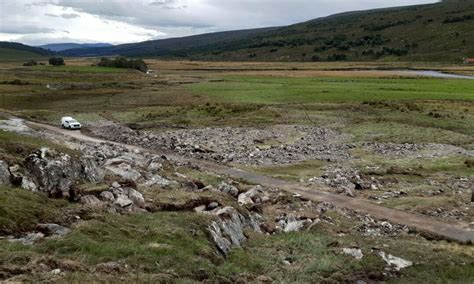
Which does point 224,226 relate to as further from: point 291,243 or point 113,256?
point 113,256

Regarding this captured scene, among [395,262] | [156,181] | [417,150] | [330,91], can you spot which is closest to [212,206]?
[156,181]

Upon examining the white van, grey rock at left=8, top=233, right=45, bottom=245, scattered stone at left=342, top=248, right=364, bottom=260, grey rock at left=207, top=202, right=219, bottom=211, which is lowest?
the white van

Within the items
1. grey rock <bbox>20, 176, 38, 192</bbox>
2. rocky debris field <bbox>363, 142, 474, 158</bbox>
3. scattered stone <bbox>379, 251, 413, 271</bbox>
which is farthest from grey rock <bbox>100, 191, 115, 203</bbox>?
rocky debris field <bbox>363, 142, 474, 158</bbox>

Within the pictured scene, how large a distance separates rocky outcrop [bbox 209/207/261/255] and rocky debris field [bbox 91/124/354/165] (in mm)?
21017

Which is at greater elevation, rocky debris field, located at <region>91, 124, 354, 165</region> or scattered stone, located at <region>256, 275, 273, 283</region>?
scattered stone, located at <region>256, 275, 273, 283</region>

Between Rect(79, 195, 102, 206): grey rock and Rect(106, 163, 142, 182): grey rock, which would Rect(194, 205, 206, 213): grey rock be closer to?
Rect(79, 195, 102, 206): grey rock

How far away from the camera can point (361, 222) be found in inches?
1172

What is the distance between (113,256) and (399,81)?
121058 mm

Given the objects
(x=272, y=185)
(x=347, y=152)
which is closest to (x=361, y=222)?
(x=272, y=185)

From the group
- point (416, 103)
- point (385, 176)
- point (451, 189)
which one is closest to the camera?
point (451, 189)

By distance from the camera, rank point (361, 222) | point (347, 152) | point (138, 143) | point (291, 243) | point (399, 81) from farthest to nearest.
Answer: point (399, 81) < point (138, 143) < point (347, 152) < point (361, 222) < point (291, 243)

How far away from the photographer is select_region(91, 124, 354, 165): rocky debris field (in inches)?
1961

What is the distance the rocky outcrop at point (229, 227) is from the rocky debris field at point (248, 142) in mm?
21017

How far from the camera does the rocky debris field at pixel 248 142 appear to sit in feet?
163
